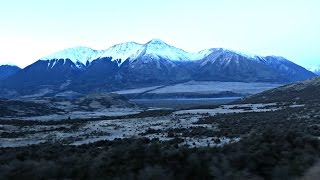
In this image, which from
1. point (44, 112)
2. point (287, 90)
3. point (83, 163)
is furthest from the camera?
point (287, 90)

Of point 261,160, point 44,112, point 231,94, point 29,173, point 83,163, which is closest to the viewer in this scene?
point 29,173

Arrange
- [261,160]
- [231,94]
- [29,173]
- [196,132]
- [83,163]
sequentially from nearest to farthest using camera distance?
[29,173], [261,160], [83,163], [196,132], [231,94]

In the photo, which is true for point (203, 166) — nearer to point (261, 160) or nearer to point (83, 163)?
point (261, 160)

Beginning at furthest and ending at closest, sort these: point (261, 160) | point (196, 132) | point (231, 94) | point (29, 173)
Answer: point (231, 94) < point (196, 132) < point (261, 160) < point (29, 173)

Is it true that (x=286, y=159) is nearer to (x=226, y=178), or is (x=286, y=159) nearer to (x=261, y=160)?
(x=261, y=160)

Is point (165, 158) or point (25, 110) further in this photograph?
point (25, 110)

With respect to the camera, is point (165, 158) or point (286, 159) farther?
point (165, 158)

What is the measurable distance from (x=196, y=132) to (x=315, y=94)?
6558 centimetres

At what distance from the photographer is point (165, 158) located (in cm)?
1336

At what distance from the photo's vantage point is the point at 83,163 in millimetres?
12992

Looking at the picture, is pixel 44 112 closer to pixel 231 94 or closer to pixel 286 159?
pixel 286 159

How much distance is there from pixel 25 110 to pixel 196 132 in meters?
62.8

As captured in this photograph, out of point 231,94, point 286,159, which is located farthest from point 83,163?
point 231,94

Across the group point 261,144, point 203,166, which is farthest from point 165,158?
point 261,144
